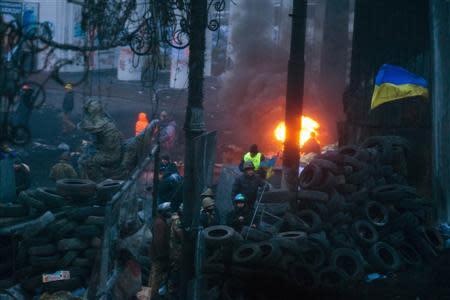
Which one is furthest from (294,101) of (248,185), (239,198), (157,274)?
(157,274)

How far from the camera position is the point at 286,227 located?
10914mm

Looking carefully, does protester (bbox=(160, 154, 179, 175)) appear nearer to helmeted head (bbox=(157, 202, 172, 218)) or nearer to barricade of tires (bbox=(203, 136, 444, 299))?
barricade of tires (bbox=(203, 136, 444, 299))

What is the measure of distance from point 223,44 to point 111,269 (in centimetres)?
3155

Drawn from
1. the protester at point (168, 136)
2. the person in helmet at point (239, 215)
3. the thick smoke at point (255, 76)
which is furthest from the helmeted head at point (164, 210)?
the thick smoke at point (255, 76)

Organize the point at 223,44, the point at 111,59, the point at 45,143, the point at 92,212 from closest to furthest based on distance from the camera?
the point at 92,212
the point at 45,143
the point at 111,59
the point at 223,44

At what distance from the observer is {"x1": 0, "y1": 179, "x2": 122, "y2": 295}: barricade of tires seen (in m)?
8.58

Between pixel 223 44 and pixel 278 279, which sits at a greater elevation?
pixel 223 44

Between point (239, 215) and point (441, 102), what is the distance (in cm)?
578

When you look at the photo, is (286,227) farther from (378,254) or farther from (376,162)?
(376,162)

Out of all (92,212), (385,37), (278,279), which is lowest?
(278,279)

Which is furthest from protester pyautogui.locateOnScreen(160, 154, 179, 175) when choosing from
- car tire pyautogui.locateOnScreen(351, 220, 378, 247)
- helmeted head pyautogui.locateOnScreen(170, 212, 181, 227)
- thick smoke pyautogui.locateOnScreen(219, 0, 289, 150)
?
thick smoke pyautogui.locateOnScreen(219, 0, 289, 150)

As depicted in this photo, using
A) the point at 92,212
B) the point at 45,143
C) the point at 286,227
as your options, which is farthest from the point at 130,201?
the point at 45,143

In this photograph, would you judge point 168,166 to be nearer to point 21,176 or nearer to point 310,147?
point 21,176

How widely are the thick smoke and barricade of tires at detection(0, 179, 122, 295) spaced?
14.4 m
